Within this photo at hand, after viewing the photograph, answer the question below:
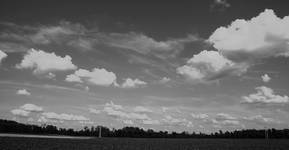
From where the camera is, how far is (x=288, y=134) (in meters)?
195

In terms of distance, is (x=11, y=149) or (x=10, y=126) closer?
(x=11, y=149)

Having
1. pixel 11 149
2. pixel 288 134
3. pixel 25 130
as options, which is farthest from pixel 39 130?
pixel 11 149

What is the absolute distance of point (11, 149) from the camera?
118 ft

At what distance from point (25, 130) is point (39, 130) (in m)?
10.1

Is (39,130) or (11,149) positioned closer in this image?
(11,149)

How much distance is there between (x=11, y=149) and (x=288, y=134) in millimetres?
190815

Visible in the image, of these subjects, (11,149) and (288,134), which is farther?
(288,134)

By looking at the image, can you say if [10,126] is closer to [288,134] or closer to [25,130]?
[25,130]

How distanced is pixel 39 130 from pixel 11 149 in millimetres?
171139

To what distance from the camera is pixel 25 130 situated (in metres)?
190

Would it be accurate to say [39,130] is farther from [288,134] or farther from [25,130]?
[288,134]

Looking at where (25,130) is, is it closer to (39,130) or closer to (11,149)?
(39,130)

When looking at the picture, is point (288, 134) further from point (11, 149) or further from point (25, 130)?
point (11, 149)

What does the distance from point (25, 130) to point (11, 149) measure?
541ft
